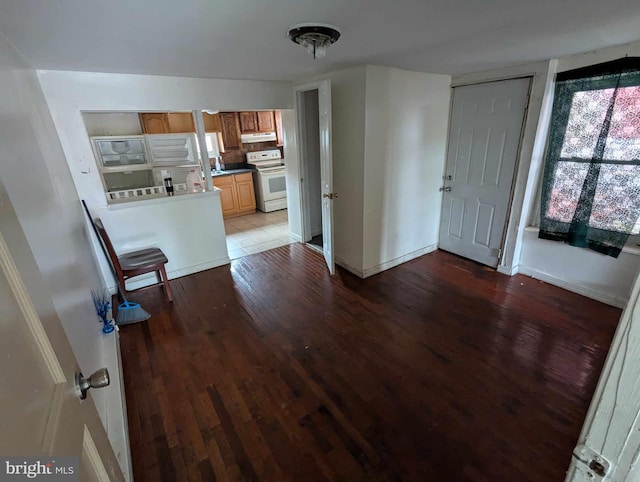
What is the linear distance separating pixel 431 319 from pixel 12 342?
261 centimetres

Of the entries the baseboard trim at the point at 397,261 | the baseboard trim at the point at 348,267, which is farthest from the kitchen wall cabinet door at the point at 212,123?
the baseboard trim at the point at 397,261

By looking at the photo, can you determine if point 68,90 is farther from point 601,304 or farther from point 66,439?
point 601,304

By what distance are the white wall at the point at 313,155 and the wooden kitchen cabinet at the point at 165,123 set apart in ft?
5.79

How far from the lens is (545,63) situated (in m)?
2.61

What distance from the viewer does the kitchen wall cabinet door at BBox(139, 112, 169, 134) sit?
423 centimetres

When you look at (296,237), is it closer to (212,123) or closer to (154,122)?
(154,122)

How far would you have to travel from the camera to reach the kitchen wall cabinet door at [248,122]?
5.79 meters

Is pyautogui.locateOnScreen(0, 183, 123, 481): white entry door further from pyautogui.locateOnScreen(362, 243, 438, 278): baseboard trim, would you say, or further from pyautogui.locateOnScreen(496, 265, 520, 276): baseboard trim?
pyautogui.locateOnScreen(496, 265, 520, 276): baseboard trim

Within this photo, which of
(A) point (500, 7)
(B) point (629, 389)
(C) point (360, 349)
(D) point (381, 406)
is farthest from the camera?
(C) point (360, 349)

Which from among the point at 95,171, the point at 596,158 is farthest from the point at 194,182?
the point at 596,158

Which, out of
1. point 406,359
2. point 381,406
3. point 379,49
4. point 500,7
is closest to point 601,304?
point 406,359

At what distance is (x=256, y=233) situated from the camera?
15.9 ft

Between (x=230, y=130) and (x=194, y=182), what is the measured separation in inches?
105

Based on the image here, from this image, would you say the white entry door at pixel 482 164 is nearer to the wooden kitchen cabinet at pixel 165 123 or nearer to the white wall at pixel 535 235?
the white wall at pixel 535 235
